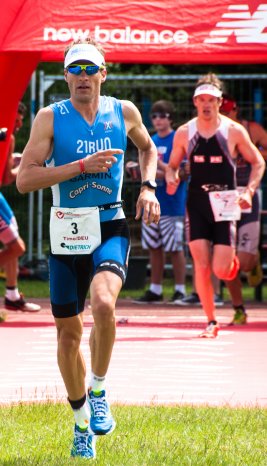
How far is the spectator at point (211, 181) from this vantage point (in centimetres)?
1324

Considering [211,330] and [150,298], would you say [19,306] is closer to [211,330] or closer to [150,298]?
[150,298]

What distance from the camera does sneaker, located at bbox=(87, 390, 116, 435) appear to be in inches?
275

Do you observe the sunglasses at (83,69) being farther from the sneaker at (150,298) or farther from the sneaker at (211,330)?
the sneaker at (150,298)

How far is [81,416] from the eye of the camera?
7.12m

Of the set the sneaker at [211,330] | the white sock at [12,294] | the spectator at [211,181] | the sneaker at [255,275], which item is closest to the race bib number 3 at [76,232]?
the spectator at [211,181]

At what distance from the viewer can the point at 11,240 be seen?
50.9 ft

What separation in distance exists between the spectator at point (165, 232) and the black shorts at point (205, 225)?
4.17m

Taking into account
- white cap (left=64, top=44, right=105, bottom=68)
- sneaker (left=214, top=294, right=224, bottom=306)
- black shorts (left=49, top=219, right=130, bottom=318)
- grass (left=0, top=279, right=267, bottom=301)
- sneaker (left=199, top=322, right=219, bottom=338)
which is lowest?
grass (left=0, top=279, right=267, bottom=301)

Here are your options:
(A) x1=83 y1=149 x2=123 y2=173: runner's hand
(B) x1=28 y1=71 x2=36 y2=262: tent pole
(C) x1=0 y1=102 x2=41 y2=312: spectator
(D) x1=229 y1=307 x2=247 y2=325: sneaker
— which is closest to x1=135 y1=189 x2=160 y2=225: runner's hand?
(A) x1=83 y1=149 x2=123 y2=173: runner's hand

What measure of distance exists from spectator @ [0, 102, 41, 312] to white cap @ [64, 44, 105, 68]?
24.9 ft

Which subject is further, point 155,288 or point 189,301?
point 155,288

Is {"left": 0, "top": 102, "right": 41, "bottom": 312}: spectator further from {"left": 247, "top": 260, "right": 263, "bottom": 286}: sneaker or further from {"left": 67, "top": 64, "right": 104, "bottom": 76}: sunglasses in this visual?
{"left": 67, "top": 64, "right": 104, "bottom": 76}: sunglasses

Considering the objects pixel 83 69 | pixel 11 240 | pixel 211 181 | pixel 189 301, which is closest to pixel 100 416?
pixel 83 69

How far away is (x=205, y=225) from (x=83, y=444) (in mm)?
6734
